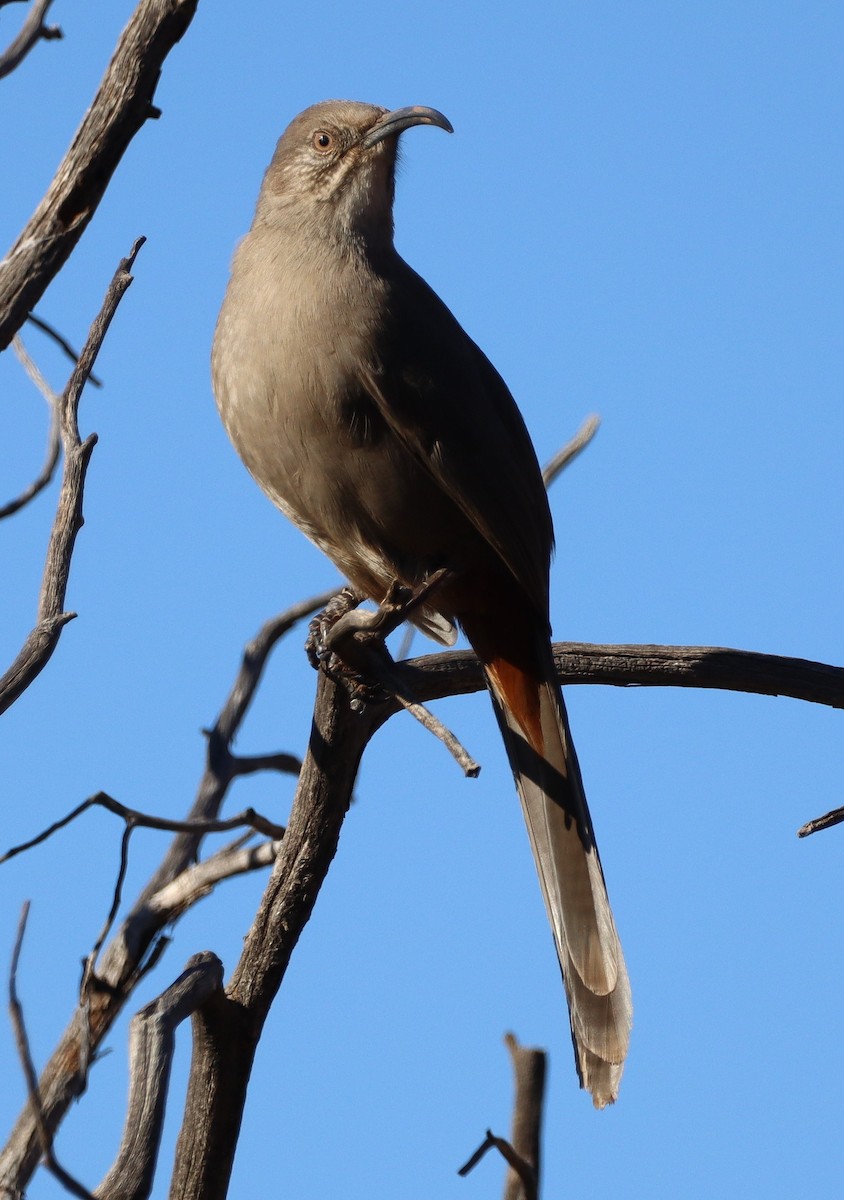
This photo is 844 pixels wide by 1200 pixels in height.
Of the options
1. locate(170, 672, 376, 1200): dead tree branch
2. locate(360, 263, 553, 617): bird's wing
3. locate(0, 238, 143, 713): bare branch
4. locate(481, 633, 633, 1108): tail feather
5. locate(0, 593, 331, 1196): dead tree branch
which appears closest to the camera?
locate(0, 238, 143, 713): bare branch

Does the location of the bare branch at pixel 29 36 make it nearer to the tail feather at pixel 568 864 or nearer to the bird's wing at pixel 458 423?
the bird's wing at pixel 458 423

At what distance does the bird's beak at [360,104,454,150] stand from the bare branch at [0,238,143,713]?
1.64 meters

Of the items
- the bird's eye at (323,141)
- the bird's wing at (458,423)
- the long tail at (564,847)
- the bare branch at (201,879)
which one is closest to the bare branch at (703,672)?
the long tail at (564,847)

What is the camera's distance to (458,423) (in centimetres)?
446

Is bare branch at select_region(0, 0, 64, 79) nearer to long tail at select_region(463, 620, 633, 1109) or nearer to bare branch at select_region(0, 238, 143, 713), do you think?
bare branch at select_region(0, 238, 143, 713)

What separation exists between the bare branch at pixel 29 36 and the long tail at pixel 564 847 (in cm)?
232

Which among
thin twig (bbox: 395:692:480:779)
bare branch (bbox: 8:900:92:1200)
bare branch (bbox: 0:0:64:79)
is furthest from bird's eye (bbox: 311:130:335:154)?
bare branch (bbox: 8:900:92:1200)

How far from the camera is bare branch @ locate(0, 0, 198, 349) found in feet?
9.14

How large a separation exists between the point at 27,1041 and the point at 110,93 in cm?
198

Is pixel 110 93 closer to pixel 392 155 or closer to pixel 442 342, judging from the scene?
pixel 442 342

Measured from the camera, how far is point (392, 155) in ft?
16.3

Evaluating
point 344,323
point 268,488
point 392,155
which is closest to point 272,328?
point 344,323

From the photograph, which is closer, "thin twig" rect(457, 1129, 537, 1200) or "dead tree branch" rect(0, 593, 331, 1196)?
"thin twig" rect(457, 1129, 537, 1200)

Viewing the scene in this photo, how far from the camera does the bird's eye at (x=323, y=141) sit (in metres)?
4.87
